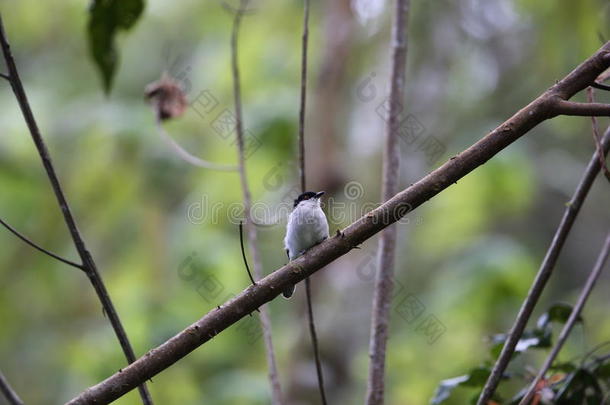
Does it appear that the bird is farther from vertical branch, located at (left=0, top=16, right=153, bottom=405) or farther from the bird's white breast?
vertical branch, located at (left=0, top=16, right=153, bottom=405)

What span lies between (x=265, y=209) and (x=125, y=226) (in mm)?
2534

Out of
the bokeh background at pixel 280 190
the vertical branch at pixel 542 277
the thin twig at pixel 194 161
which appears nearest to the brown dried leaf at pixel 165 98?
the thin twig at pixel 194 161

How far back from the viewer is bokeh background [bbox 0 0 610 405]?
6.32m

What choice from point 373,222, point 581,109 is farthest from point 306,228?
point 581,109

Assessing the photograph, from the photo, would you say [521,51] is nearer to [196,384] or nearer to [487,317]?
[487,317]

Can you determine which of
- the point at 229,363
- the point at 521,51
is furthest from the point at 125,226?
the point at 521,51

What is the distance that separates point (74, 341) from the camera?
7.36 meters

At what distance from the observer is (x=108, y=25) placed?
3.51m

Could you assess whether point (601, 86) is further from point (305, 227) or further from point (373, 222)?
point (305, 227)

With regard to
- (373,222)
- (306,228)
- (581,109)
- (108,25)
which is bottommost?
(581,109)

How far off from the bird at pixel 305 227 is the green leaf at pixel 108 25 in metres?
1.29

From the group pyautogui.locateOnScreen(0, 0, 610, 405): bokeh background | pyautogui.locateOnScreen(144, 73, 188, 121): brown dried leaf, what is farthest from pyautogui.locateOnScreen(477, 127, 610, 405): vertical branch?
pyautogui.locateOnScreen(0, 0, 610, 405): bokeh background

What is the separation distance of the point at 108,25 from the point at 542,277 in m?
2.51

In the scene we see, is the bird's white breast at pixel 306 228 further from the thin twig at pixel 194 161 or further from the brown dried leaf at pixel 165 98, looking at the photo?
the brown dried leaf at pixel 165 98
